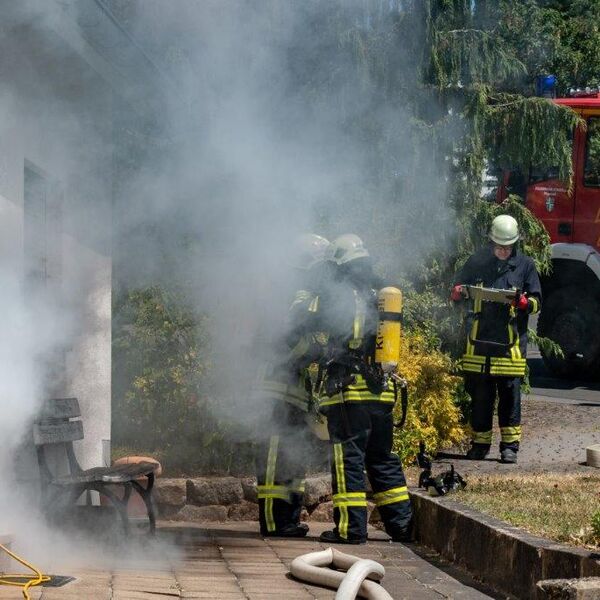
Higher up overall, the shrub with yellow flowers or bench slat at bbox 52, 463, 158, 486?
the shrub with yellow flowers

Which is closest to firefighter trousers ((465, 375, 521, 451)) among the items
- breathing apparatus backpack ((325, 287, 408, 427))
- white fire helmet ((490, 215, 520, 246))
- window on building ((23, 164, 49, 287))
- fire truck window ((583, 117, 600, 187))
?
white fire helmet ((490, 215, 520, 246))

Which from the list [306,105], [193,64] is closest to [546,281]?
[306,105]

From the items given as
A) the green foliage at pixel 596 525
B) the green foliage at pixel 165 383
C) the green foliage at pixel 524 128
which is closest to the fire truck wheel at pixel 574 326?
the green foliage at pixel 524 128

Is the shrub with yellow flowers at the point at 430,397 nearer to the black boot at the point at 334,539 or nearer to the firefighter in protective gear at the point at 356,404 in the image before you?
the firefighter in protective gear at the point at 356,404

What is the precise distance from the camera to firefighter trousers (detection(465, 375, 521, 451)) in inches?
387

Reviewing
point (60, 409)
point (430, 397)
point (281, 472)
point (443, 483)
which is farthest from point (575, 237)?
point (60, 409)

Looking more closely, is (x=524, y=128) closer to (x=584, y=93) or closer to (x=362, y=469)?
(x=584, y=93)

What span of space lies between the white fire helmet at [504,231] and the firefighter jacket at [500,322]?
0.16 metres

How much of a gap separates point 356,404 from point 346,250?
3.21ft

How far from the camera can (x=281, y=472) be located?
7.84 meters

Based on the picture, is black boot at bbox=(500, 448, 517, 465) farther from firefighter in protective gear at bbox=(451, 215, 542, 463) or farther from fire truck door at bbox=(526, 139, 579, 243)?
fire truck door at bbox=(526, 139, 579, 243)

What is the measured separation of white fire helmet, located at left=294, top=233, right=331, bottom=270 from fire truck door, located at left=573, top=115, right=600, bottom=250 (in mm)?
7068

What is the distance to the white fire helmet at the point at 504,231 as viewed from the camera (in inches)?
393

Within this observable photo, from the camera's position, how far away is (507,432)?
32.2 ft
